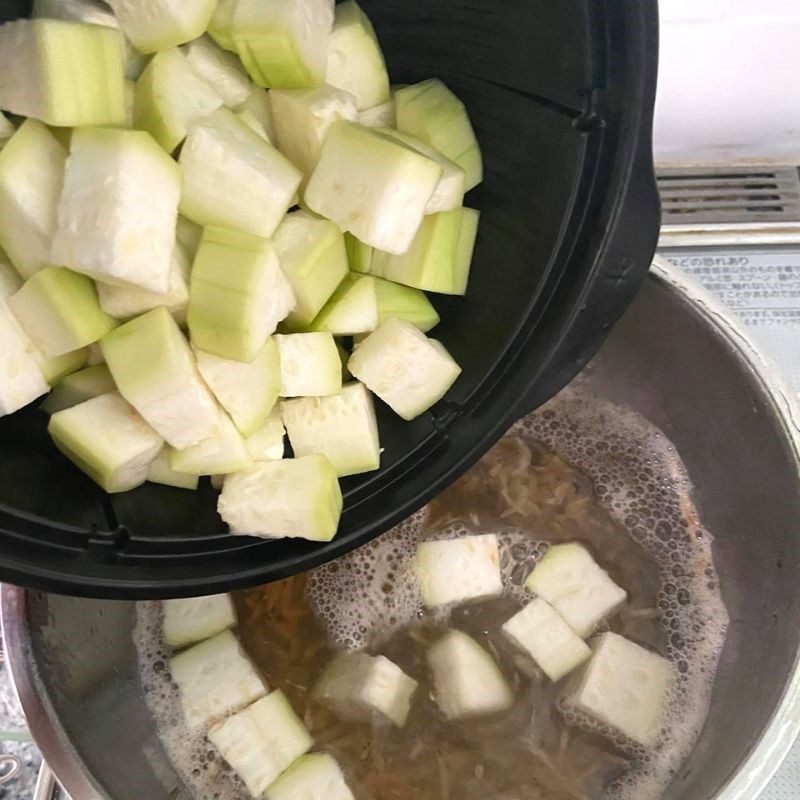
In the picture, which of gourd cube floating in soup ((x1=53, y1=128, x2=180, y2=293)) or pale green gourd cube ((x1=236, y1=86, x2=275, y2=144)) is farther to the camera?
pale green gourd cube ((x1=236, y1=86, x2=275, y2=144))

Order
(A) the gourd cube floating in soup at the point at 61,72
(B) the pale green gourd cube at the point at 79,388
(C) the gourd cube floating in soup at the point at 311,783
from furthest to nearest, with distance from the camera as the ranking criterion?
(C) the gourd cube floating in soup at the point at 311,783
(B) the pale green gourd cube at the point at 79,388
(A) the gourd cube floating in soup at the point at 61,72

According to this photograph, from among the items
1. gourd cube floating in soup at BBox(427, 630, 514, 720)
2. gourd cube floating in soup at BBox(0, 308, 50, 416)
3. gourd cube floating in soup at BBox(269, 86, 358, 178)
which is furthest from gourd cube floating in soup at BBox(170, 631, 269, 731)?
gourd cube floating in soup at BBox(269, 86, 358, 178)

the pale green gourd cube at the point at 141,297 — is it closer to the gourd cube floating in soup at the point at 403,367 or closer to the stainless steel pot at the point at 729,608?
the gourd cube floating in soup at the point at 403,367

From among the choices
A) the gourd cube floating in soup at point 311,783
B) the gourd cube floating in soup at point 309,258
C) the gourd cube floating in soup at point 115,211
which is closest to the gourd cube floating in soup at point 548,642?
the gourd cube floating in soup at point 311,783

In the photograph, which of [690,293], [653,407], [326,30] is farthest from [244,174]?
[653,407]

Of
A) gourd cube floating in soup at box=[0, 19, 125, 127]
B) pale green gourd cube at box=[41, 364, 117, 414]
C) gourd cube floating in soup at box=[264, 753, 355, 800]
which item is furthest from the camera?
gourd cube floating in soup at box=[264, 753, 355, 800]

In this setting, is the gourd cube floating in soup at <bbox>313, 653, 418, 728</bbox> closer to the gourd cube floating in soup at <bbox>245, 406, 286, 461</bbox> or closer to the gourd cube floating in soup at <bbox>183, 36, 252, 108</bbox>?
the gourd cube floating in soup at <bbox>245, 406, 286, 461</bbox>
